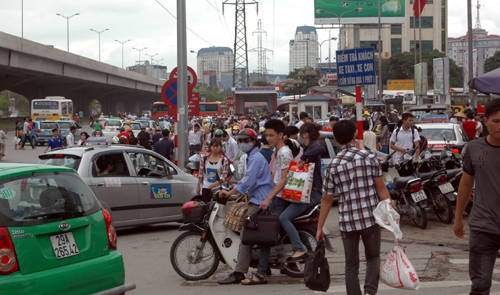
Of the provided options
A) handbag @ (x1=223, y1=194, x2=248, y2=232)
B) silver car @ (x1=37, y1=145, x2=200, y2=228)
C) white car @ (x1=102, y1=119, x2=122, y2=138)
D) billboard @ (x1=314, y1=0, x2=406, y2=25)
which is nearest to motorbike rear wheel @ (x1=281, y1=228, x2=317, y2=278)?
handbag @ (x1=223, y1=194, x2=248, y2=232)

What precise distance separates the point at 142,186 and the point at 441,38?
3399 inches

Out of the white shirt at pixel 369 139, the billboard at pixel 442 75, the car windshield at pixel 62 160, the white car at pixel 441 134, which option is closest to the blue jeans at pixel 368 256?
the car windshield at pixel 62 160

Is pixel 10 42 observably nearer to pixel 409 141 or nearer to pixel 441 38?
pixel 409 141

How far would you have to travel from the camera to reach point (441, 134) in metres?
15.2

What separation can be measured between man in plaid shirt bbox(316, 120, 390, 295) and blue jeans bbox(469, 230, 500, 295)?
785 mm

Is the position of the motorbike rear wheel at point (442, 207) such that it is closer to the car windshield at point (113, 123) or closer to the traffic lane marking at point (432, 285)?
the traffic lane marking at point (432, 285)

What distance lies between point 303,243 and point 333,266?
91cm

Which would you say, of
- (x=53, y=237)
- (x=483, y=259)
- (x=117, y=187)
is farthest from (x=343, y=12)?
(x=53, y=237)

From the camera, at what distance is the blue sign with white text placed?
30.0 feet

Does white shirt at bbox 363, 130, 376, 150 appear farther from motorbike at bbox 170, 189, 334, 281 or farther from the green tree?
the green tree

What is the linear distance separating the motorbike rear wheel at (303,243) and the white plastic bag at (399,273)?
5.99 feet

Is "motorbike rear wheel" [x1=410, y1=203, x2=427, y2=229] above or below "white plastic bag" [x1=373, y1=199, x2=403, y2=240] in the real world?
below

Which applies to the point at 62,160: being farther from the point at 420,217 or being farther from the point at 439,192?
the point at 439,192

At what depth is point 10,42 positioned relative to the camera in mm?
37938
